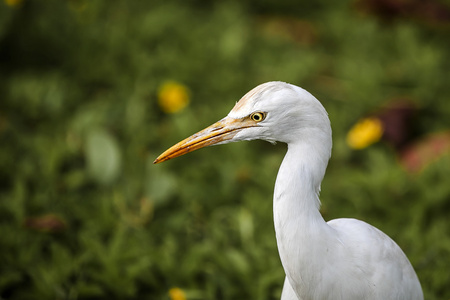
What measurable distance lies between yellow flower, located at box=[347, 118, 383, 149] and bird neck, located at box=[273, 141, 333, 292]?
215 centimetres

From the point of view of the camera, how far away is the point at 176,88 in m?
4.42

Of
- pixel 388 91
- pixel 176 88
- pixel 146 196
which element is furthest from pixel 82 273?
pixel 388 91

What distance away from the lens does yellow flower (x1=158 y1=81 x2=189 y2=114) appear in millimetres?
4355

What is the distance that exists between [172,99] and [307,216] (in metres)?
2.69

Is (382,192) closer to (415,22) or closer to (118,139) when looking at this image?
(118,139)

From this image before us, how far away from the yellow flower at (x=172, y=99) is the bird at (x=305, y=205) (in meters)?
2.34

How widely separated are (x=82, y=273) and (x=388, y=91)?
346 centimetres

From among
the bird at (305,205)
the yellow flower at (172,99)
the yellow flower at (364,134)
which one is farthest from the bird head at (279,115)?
the yellow flower at (172,99)

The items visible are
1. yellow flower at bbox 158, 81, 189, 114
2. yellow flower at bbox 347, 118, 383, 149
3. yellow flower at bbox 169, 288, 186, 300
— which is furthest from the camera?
yellow flower at bbox 158, 81, 189, 114

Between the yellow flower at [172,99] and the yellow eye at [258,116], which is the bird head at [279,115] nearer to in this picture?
the yellow eye at [258,116]

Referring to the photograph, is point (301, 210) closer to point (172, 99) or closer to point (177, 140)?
point (177, 140)

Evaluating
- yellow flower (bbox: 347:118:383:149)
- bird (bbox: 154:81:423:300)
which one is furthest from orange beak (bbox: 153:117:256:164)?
yellow flower (bbox: 347:118:383:149)

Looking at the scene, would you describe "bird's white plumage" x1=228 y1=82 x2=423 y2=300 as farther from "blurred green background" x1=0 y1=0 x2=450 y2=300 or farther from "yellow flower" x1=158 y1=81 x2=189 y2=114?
"yellow flower" x1=158 y1=81 x2=189 y2=114

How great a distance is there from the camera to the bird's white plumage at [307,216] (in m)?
1.88
